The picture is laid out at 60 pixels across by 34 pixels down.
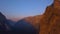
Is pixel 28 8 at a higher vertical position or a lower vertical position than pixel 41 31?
higher

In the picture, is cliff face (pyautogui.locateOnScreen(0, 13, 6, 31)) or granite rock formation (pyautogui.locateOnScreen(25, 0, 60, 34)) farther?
cliff face (pyautogui.locateOnScreen(0, 13, 6, 31))

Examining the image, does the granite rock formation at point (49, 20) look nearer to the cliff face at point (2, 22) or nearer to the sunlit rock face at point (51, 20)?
the sunlit rock face at point (51, 20)

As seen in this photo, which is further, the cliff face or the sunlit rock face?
the cliff face

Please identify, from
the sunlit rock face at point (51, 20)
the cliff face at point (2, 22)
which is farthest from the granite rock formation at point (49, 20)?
the cliff face at point (2, 22)

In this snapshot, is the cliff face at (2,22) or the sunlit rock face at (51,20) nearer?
the sunlit rock face at (51,20)

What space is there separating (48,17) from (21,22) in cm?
73

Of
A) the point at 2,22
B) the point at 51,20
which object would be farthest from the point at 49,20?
the point at 2,22

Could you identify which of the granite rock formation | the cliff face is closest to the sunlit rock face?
the granite rock formation

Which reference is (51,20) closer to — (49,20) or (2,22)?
(49,20)

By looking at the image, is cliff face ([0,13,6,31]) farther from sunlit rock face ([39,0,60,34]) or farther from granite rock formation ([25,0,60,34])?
sunlit rock face ([39,0,60,34])

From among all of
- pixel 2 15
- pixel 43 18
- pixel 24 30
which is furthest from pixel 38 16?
pixel 2 15

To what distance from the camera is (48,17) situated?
A: 18.1 ft

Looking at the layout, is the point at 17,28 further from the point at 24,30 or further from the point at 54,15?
the point at 54,15

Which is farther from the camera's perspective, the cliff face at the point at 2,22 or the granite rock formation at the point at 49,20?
the cliff face at the point at 2,22
